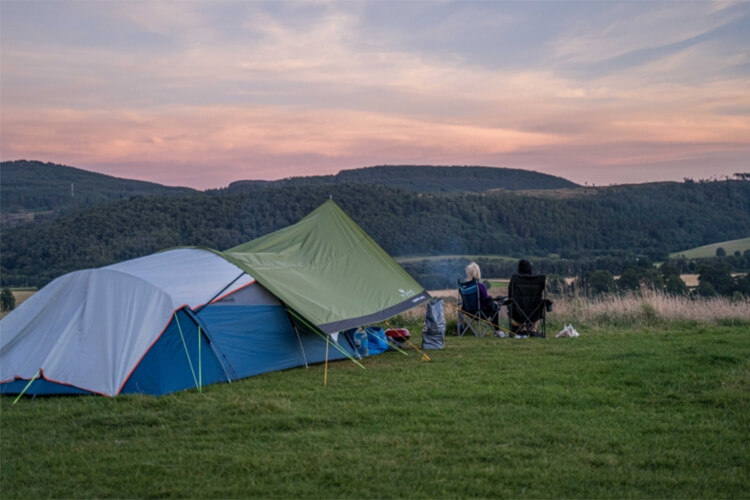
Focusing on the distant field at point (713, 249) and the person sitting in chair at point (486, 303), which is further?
the distant field at point (713, 249)

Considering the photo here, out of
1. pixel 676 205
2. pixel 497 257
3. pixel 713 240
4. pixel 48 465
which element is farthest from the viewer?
pixel 676 205

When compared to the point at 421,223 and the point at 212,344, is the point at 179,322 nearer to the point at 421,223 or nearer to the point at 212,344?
the point at 212,344

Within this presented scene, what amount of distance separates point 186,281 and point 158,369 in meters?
1.00

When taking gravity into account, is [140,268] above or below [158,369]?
above

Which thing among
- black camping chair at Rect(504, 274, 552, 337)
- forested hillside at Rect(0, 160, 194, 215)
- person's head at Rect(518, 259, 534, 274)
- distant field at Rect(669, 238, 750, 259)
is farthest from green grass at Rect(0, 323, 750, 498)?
forested hillside at Rect(0, 160, 194, 215)

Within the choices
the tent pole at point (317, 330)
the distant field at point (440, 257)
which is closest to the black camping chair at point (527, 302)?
the tent pole at point (317, 330)

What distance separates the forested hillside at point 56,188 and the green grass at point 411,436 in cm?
3163

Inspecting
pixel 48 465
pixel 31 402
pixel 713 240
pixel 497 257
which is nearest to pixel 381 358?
pixel 31 402

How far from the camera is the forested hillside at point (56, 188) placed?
37406mm

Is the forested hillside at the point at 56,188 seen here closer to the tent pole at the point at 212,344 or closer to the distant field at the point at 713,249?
the distant field at the point at 713,249

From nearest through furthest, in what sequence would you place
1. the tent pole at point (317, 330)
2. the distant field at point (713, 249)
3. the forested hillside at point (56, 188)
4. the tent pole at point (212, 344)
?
the tent pole at point (212, 344)
the tent pole at point (317, 330)
the distant field at point (713, 249)
the forested hillside at point (56, 188)

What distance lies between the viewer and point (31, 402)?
5.59 meters

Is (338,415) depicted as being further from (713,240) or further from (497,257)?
(713,240)

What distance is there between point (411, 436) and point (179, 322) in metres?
2.59
